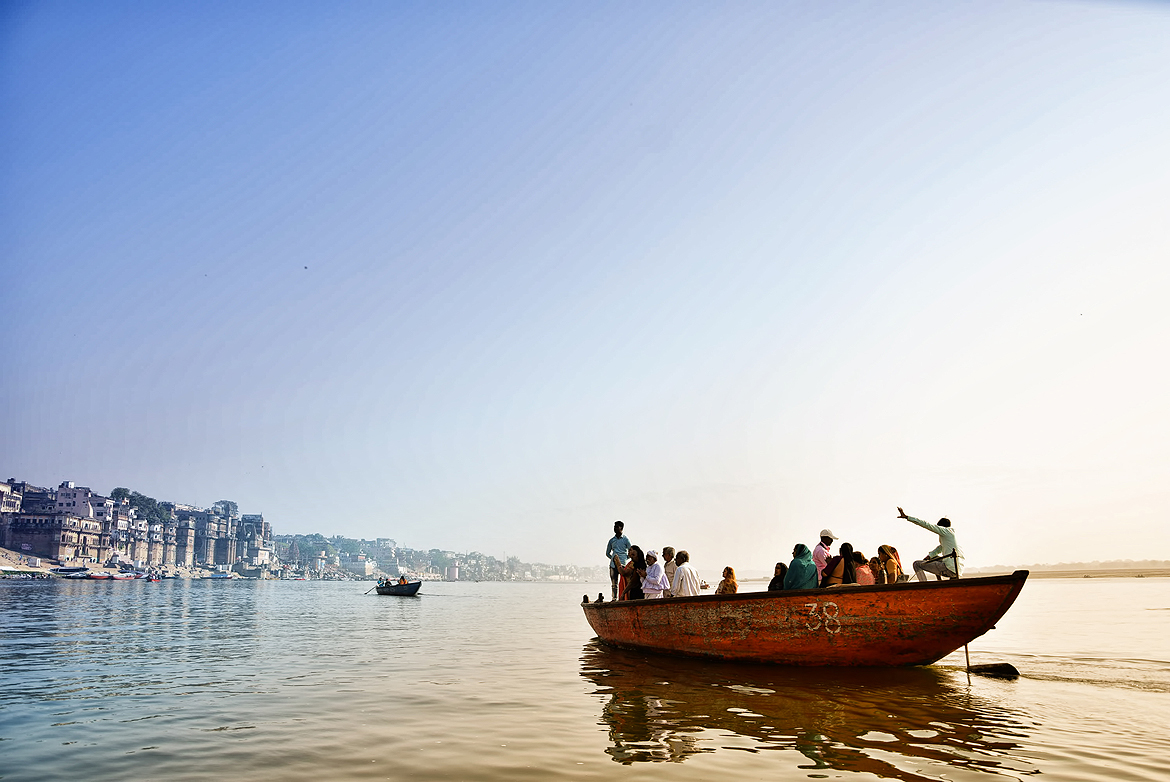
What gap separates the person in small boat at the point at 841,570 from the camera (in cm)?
1254

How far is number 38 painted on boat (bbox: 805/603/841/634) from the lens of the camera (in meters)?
11.5

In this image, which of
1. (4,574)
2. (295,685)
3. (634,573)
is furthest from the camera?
(4,574)

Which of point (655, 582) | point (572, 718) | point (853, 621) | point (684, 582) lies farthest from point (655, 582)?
point (572, 718)

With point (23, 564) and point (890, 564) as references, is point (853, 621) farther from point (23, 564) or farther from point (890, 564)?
point (23, 564)

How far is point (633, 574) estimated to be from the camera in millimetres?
16703

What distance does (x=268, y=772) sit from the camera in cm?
667

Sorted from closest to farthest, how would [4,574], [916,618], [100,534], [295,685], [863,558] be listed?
1. [916,618]
2. [295,685]
3. [863,558]
4. [4,574]
5. [100,534]

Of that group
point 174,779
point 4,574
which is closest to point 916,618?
point 174,779

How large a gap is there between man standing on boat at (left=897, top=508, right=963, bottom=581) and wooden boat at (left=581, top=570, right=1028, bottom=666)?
1444mm

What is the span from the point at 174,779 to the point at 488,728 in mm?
3395

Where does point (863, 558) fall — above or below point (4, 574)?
above

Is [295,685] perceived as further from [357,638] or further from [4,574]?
[4,574]

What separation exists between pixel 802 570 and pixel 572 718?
5379 mm

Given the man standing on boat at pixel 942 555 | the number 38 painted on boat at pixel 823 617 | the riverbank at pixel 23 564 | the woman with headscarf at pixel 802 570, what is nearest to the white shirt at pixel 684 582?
the woman with headscarf at pixel 802 570
